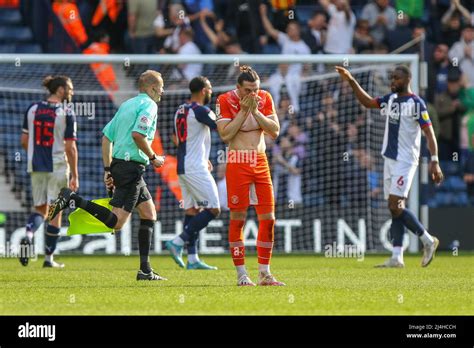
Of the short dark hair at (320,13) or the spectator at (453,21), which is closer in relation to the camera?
the short dark hair at (320,13)

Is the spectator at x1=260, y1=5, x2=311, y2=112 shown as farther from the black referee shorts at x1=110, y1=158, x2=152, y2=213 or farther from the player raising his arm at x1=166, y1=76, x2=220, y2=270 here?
the black referee shorts at x1=110, y1=158, x2=152, y2=213

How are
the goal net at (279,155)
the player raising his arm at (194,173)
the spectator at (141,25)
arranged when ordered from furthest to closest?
1. the spectator at (141,25)
2. the goal net at (279,155)
3. the player raising his arm at (194,173)

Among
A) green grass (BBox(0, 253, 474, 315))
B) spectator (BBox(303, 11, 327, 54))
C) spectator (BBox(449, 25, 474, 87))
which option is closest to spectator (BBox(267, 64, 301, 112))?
spectator (BBox(303, 11, 327, 54))

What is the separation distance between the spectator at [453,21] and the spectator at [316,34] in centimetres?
227

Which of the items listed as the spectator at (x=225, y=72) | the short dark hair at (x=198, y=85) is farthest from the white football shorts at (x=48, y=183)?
the spectator at (x=225, y=72)

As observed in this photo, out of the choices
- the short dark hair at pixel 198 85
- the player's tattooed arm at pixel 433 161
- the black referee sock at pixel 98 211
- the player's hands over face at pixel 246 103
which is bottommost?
the black referee sock at pixel 98 211

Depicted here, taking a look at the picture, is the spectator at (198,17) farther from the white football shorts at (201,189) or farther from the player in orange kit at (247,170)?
the player in orange kit at (247,170)

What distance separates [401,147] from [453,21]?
7798mm

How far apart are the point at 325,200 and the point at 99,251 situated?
3.59m

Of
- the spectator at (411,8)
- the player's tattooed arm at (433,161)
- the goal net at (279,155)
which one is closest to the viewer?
the player's tattooed arm at (433,161)

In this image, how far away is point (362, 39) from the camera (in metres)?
20.9

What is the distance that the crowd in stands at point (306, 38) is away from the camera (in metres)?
18.9
